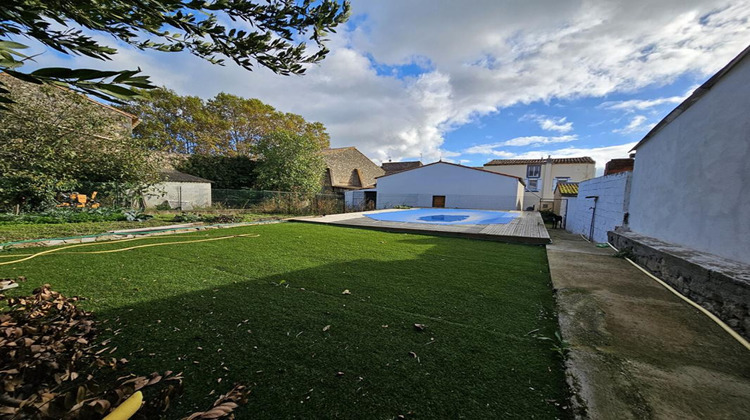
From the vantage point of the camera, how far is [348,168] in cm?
2803

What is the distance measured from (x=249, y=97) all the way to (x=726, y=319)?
29.2 m

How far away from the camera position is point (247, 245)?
5566 mm

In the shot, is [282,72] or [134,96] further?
[282,72]

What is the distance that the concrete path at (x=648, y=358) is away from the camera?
4.46 feet

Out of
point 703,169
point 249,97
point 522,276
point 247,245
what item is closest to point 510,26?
point 703,169

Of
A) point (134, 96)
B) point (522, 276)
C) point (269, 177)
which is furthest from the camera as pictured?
point (269, 177)

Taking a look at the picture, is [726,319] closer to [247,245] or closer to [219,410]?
[219,410]

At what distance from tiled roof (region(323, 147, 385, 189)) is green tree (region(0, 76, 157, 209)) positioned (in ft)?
49.6

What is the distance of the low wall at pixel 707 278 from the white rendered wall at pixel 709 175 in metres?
0.22

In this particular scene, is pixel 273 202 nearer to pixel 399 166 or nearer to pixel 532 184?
pixel 399 166

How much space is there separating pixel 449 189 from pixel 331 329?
22.2 metres

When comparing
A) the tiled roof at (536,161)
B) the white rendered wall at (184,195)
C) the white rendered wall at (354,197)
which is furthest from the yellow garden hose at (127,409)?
the tiled roof at (536,161)

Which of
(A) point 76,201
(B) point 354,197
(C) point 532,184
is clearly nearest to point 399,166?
(B) point 354,197

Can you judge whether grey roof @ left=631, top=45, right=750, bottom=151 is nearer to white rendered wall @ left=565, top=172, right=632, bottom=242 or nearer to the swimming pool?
white rendered wall @ left=565, top=172, right=632, bottom=242
